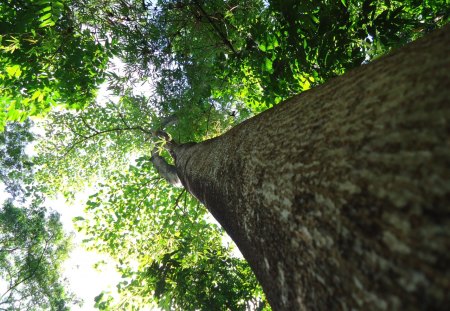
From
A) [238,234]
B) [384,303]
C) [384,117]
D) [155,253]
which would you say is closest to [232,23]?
[238,234]

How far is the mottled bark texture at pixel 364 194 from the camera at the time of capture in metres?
0.63

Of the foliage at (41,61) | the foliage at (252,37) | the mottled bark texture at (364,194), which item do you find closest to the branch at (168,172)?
the foliage at (252,37)

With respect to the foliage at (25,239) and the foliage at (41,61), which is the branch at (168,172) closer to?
the foliage at (41,61)

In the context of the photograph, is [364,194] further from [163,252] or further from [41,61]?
[163,252]

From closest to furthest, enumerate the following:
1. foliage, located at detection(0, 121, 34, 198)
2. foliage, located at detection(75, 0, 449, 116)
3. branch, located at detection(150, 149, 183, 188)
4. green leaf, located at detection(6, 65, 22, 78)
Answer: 1. foliage, located at detection(75, 0, 449, 116)
2. green leaf, located at detection(6, 65, 22, 78)
3. branch, located at detection(150, 149, 183, 188)
4. foliage, located at detection(0, 121, 34, 198)

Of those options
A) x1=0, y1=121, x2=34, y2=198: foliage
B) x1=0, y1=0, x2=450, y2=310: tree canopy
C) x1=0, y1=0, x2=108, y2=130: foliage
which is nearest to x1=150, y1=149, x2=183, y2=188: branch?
x1=0, y1=0, x2=450, y2=310: tree canopy

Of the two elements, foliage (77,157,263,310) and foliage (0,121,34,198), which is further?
foliage (0,121,34,198)

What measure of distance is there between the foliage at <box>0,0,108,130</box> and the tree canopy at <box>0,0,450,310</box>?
2 centimetres

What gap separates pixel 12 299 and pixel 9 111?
11.6 m

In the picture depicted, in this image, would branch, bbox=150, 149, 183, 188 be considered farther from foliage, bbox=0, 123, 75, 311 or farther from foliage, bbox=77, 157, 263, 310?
foliage, bbox=0, 123, 75, 311

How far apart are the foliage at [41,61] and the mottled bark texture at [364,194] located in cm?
400

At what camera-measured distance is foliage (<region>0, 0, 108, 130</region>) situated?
167 inches

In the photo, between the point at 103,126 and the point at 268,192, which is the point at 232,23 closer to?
the point at 268,192

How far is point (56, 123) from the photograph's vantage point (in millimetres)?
Result: 9461
